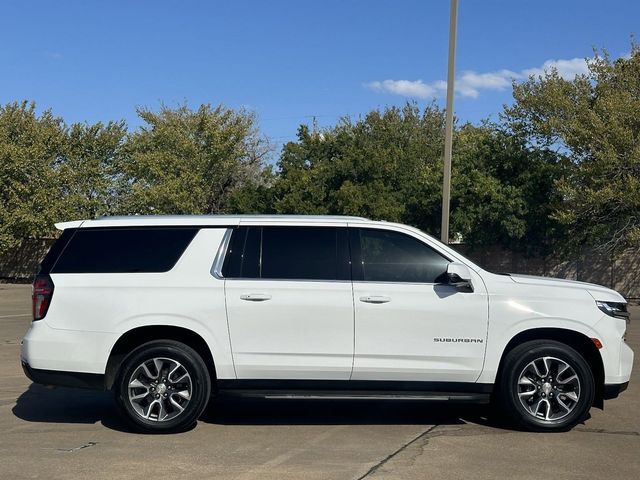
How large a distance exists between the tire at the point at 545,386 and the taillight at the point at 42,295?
432 centimetres

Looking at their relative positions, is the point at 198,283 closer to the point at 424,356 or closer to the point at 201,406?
the point at 201,406

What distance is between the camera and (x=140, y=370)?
690 centimetres

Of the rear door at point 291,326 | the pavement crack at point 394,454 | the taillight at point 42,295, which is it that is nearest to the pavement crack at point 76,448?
the taillight at point 42,295

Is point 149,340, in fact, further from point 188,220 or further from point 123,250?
point 188,220

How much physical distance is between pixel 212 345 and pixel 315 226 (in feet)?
4.94

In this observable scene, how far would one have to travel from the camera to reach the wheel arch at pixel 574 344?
6973mm

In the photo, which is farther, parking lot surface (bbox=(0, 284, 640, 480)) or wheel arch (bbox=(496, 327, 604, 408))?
wheel arch (bbox=(496, 327, 604, 408))

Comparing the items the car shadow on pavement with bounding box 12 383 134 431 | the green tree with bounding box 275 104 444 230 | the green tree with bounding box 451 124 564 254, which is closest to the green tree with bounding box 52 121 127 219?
the green tree with bounding box 275 104 444 230

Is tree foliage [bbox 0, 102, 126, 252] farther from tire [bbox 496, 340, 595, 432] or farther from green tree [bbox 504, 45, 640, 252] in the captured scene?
tire [bbox 496, 340, 595, 432]

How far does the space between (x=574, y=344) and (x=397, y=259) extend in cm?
190

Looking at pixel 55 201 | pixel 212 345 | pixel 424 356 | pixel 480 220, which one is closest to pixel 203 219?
pixel 212 345

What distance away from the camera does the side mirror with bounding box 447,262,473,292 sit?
267 inches

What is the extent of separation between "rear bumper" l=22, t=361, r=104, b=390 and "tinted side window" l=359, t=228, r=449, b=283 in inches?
105

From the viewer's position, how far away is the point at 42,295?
6.91m
